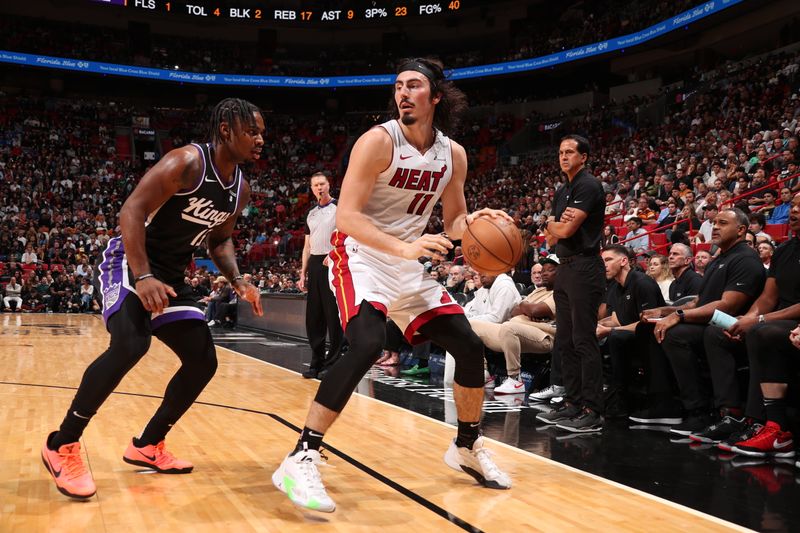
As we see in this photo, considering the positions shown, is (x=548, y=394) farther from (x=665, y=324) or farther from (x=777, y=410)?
(x=777, y=410)

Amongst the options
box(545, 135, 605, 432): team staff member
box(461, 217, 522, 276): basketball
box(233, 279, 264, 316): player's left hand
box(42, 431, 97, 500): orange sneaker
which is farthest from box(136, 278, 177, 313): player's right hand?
box(545, 135, 605, 432): team staff member

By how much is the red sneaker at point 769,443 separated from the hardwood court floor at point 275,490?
1118 millimetres

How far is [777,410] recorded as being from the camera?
412cm

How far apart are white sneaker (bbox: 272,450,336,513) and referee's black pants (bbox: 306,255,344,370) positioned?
4038 millimetres

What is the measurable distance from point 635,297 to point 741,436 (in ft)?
4.98

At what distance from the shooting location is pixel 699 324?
482 centimetres

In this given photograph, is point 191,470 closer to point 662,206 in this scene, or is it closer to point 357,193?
point 357,193

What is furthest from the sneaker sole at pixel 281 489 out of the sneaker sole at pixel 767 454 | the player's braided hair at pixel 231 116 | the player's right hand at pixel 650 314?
the player's right hand at pixel 650 314

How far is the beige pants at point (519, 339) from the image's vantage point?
6516mm

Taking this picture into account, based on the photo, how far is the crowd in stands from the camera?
86.2 ft

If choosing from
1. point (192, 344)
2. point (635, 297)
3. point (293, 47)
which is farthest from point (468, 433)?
point (293, 47)

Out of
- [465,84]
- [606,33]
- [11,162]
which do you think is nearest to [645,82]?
[606,33]

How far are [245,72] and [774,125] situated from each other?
22238 millimetres

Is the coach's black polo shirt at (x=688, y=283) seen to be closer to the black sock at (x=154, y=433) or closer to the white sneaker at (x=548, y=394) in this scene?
the white sneaker at (x=548, y=394)
